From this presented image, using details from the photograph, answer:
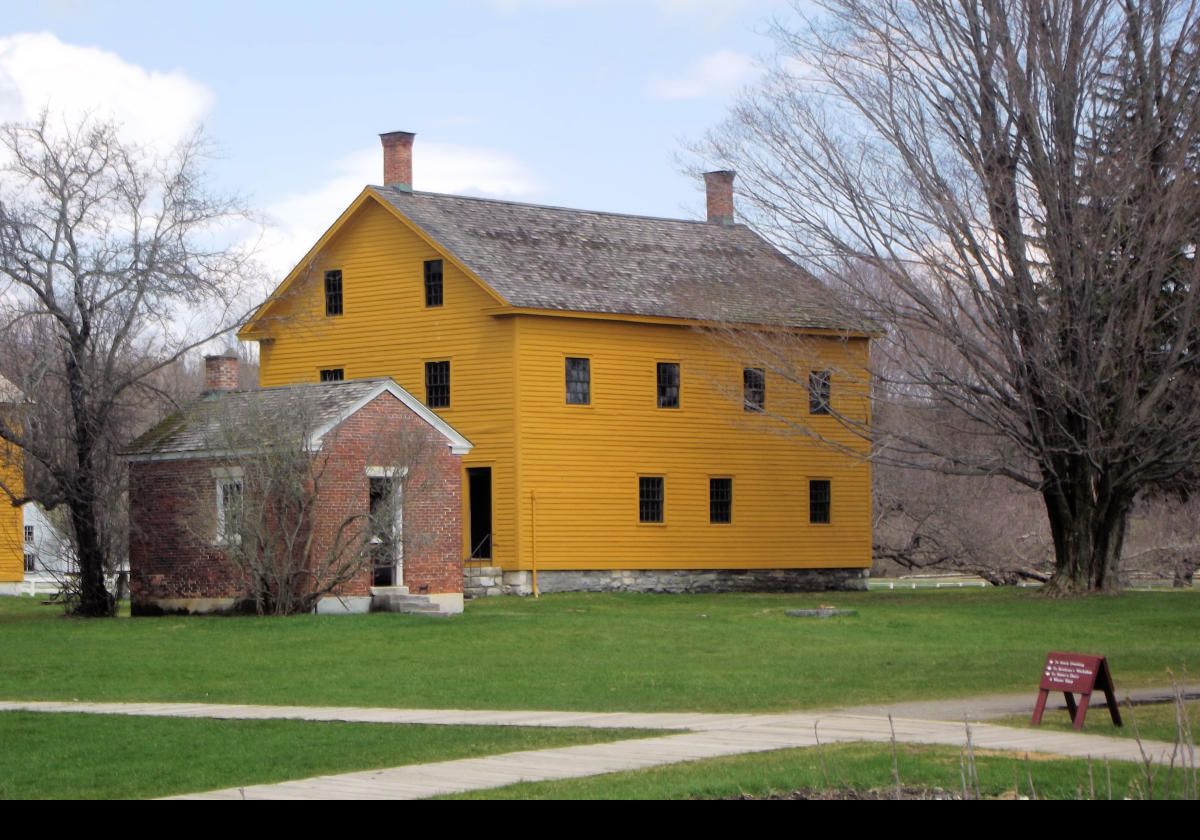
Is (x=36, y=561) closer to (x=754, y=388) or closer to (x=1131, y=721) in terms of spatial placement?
(x=754, y=388)

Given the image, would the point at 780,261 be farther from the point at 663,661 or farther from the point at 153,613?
the point at 663,661

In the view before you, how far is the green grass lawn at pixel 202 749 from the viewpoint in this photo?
12.9 m

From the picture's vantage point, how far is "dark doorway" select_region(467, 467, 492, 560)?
134ft

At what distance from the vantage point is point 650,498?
42812 millimetres

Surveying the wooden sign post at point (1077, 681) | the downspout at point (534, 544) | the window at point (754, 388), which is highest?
the window at point (754, 388)

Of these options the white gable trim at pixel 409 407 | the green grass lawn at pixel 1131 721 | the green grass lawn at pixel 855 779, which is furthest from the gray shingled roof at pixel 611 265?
the green grass lawn at pixel 855 779

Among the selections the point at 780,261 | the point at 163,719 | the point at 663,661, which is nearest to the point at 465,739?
the point at 163,719

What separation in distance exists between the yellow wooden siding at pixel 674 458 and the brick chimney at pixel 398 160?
19.2ft

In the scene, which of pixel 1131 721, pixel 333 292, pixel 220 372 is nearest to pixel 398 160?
pixel 333 292

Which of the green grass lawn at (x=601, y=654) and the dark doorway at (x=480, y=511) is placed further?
the dark doorway at (x=480, y=511)

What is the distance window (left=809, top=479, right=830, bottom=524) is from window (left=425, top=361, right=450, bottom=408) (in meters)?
9.97

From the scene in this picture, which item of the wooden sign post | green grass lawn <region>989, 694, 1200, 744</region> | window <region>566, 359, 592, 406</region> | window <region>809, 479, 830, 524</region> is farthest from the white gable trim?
the wooden sign post

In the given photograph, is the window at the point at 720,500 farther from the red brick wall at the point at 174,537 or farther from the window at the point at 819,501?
the red brick wall at the point at 174,537

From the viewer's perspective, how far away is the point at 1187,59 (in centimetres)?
3503
